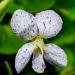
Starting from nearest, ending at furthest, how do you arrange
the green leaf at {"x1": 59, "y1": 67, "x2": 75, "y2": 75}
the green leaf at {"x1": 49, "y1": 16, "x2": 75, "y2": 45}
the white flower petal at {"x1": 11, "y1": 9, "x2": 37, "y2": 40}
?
the white flower petal at {"x1": 11, "y1": 9, "x2": 37, "y2": 40}
the green leaf at {"x1": 59, "y1": 67, "x2": 75, "y2": 75}
the green leaf at {"x1": 49, "y1": 16, "x2": 75, "y2": 45}

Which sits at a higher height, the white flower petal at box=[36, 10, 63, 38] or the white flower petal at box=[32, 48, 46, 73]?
the white flower petal at box=[36, 10, 63, 38]

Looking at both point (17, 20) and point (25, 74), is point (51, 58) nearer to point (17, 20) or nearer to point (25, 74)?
point (17, 20)

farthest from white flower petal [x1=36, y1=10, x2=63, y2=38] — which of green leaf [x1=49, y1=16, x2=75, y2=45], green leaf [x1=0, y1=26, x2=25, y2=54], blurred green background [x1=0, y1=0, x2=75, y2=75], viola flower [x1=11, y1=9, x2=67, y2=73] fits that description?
green leaf [x1=49, y1=16, x2=75, y2=45]

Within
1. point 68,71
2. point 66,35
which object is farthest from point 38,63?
point 66,35

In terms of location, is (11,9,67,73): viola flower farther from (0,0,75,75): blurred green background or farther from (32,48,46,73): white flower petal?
(0,0,75,75): blurred green background

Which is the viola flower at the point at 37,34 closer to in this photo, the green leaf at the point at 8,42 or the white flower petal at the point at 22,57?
the white flower petal at the point at 22,57

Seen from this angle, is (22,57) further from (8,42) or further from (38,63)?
(8,42)
